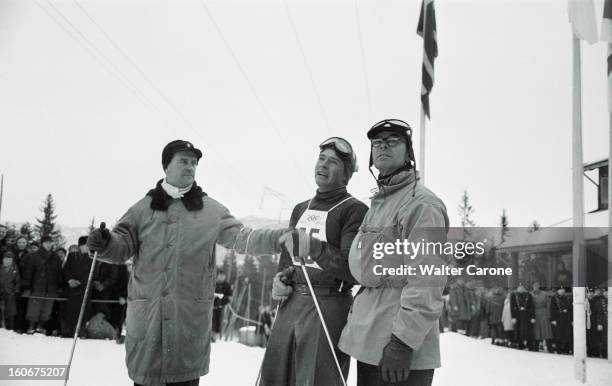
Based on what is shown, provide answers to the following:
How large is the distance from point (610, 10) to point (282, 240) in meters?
7.25

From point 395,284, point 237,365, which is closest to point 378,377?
point 395,284

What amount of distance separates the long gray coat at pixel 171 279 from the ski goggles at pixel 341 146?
2.04 ft

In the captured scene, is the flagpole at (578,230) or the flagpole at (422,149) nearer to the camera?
the flagpole at (578,230)

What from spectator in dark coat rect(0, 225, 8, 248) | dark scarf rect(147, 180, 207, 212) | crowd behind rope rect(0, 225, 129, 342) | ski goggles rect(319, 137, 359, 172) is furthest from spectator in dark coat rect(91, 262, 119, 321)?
ski goggles rect(319, 137, 359, 172)

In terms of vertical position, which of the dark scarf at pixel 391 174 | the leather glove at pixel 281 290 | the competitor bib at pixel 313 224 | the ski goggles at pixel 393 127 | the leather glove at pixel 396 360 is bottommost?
the leather glove at pixel 396 360

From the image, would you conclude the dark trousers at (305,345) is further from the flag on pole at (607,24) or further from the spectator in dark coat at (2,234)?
the spectator in dark coat at (2,234)

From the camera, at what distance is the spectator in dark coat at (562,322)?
12125mm

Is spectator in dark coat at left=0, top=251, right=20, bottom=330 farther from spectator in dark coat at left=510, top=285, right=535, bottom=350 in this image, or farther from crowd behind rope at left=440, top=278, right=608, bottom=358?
spectator in dark coat at left=510, top=285, right=535, bottom=350

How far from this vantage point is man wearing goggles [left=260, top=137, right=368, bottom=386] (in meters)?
2.78

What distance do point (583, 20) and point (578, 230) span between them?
3.06 meters

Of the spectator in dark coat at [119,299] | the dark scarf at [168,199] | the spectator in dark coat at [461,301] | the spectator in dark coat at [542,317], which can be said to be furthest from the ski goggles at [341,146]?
the spectator in dark coat at [461,301]

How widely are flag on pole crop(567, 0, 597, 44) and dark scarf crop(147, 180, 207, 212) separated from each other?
6.58 m

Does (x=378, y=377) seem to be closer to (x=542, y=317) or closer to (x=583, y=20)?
Answer: (x=583, y=20)

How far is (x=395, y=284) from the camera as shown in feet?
7.98
